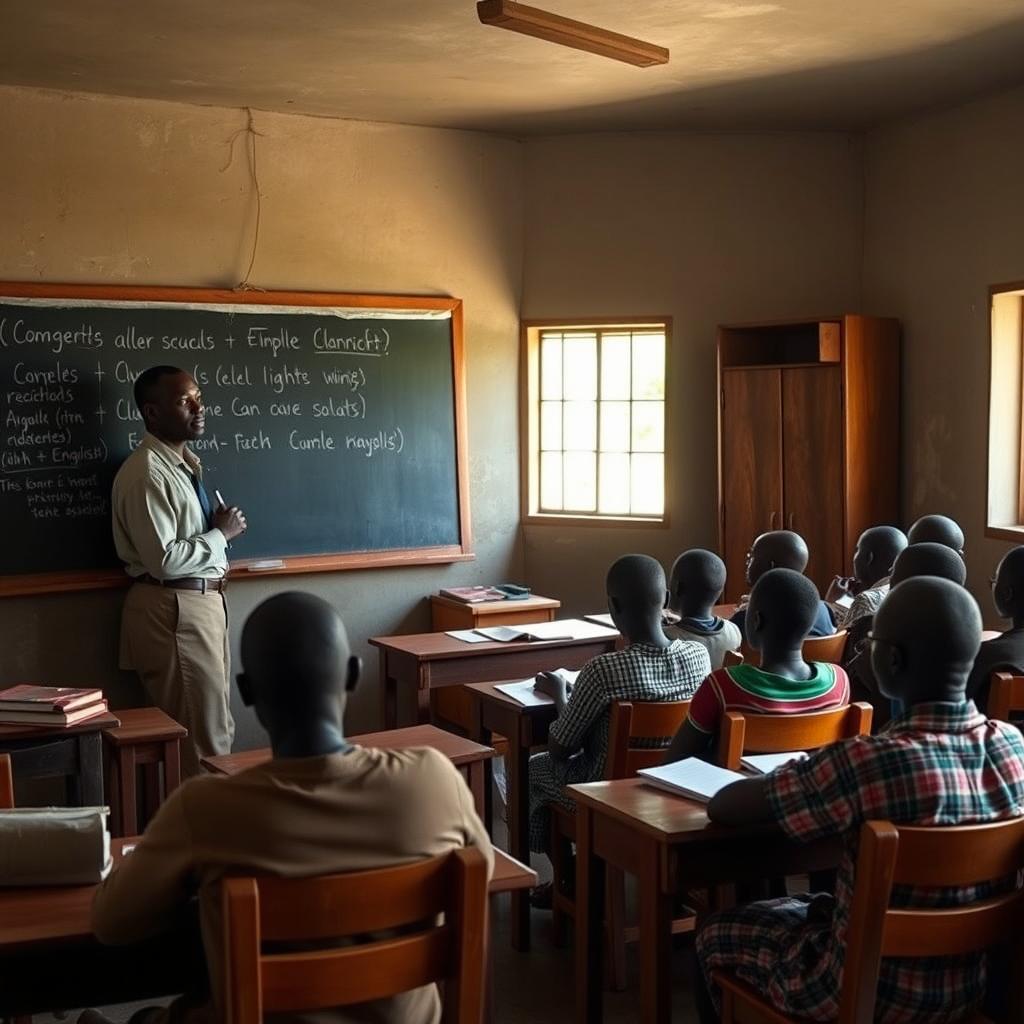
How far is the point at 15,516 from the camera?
5398 mm

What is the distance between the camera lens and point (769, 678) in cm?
301

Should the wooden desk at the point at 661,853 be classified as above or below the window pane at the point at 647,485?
below

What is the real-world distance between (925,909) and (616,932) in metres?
1.44

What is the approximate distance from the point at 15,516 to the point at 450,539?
2091mm

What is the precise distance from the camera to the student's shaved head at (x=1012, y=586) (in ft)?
12.1

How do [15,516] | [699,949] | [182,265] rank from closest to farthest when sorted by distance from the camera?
[699,949] → [15,516] → [182,265]

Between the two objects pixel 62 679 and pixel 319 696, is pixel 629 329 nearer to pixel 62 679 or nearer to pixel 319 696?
pixel 62 679

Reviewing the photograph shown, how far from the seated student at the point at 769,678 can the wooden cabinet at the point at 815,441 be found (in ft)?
10.8

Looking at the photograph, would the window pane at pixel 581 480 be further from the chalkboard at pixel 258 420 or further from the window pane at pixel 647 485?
the chalkboard at pixel 258 420

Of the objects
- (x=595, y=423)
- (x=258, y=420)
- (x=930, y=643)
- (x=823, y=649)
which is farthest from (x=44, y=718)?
(x=595, y=423)

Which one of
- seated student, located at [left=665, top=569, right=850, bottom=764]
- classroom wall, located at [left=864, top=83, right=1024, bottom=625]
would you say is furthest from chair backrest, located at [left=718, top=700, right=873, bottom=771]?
classroom wall, located at [left=864, top=83, right=1024, bottom=625]

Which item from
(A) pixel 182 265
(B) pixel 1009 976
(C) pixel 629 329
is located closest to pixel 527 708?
(B) pixel 1009 976

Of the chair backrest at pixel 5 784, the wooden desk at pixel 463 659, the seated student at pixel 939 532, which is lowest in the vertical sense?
the wooden desk at pixel 463 659

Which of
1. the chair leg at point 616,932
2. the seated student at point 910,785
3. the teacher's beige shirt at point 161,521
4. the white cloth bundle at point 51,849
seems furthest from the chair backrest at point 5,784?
the teacher's beige shirt at point 161,521
